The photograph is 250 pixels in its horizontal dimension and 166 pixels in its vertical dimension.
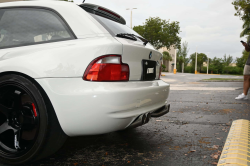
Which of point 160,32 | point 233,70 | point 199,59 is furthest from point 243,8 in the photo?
point 199,59

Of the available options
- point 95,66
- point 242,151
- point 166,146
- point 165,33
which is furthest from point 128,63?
point 165,33

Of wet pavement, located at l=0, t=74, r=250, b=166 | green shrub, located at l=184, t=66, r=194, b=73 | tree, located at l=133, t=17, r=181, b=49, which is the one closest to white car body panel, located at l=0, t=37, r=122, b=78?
wet pavement, located at l=0, t=74, r=250, b=166

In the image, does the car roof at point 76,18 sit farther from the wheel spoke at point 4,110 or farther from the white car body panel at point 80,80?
the wheel spoke at point 4,110

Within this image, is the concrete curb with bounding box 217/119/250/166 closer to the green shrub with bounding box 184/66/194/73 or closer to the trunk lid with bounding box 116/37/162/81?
the trunk lid with bounding box 116/37/162/81

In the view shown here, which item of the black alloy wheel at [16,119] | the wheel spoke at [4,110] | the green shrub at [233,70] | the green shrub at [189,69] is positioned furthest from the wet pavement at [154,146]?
the green shrub at [189,69]

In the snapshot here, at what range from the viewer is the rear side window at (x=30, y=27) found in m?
2.48

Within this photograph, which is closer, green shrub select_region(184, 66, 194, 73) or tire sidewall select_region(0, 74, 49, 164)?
tire sidewall select_region(0, 74, 49, 164)

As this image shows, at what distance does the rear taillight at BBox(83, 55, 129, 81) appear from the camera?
2236mm

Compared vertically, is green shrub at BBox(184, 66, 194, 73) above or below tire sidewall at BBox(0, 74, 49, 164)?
above

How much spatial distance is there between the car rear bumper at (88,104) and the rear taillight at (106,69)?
2.4 inches

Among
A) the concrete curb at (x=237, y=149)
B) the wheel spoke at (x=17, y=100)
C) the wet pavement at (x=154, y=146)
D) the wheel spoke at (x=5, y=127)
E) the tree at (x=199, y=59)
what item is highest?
the tree at (x=199, y=59)

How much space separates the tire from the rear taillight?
1.59 feet

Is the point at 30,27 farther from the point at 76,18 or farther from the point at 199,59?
the point at 199,59

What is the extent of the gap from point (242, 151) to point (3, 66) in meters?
2.55
